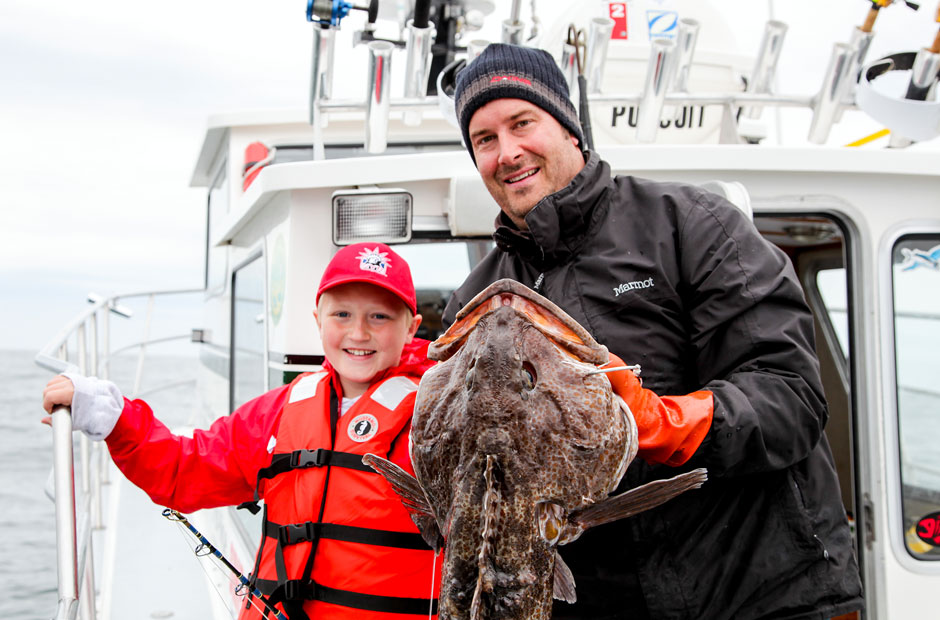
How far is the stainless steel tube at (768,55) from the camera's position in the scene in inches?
149

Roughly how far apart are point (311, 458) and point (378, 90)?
2.00 meters

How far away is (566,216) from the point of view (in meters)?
2.00

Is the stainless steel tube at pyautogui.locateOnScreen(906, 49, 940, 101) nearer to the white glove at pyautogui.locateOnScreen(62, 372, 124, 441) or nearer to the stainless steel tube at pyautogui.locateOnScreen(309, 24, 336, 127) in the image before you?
the stainless steel tube at pyautogui.locateOnScreen(309, 24, 336, 127)

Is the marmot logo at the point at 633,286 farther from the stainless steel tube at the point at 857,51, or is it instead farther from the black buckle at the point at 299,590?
the stainless steel tube at the point at 857,51

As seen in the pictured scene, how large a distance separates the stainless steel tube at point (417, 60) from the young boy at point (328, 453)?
5.35 ft

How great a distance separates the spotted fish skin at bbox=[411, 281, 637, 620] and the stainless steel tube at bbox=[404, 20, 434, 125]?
2.84 metres

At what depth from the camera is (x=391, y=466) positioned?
1.55 metres

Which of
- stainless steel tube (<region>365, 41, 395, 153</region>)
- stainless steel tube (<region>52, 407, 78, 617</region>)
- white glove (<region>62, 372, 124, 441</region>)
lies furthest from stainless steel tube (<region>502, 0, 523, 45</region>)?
stainless steel tube (<region>52, 407, 78, 617</region>)

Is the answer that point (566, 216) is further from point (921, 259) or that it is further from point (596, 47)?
point (921, 259)

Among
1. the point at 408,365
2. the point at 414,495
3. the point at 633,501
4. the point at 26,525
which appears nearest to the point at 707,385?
the point at 633,501

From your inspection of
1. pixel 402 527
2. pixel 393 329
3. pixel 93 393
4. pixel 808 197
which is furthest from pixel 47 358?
pixel 808 197

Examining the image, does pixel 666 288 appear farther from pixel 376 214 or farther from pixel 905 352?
pixel 905 352

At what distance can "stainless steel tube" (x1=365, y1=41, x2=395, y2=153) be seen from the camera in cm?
358

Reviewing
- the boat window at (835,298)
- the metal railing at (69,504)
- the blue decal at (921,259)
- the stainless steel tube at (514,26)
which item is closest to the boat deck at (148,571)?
the metal railing at (69,504)
